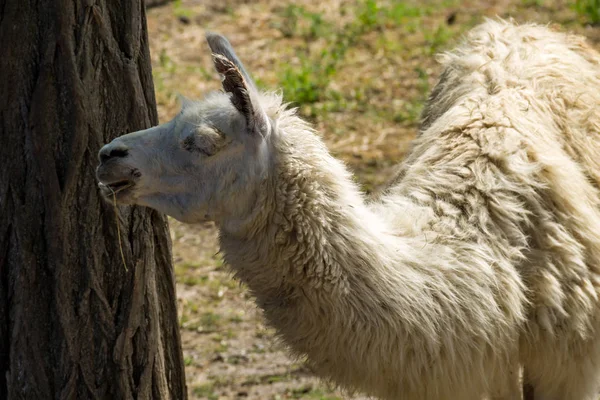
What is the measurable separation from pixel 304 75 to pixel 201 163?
5.02 meters

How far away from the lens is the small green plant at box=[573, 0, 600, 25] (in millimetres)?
Answer: 8648

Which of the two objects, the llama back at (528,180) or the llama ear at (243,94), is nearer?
the llama ear at (243,94)

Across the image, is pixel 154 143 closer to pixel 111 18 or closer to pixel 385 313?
pixel 111 18

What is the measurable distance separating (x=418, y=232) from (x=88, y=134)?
4.25 feet

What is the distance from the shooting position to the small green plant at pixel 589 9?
8.65m

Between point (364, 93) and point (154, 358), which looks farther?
point (364, 93)

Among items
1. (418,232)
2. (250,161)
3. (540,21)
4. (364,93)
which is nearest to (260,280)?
(250,161)

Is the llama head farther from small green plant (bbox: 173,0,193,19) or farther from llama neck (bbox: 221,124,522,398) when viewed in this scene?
small green plant (bbox: 173,0,193,19)

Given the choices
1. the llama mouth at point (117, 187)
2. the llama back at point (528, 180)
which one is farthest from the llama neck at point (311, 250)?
the llama mouth at point (117, 187)

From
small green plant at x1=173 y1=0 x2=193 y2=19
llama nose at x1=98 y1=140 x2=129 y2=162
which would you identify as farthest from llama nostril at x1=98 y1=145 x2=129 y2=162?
small green plant at x1=173 y1=0 x2=193 y2=19

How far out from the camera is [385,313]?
10.7 ft

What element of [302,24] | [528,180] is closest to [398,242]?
[528,180]

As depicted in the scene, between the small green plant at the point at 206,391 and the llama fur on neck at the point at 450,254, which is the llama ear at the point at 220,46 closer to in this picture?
the llama fur on neck at the point at 450,254

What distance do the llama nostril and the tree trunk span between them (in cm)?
21
